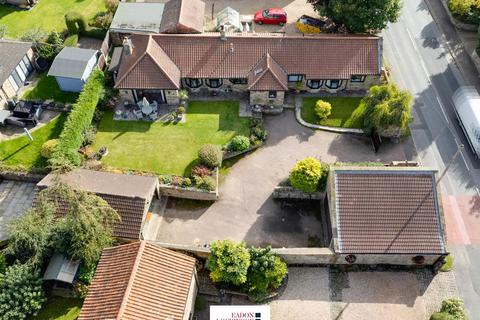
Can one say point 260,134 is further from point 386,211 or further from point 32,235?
point 32,235

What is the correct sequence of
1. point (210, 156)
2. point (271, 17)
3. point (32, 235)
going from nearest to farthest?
point (32, 235) < point (210, 156) < point (271, 17)

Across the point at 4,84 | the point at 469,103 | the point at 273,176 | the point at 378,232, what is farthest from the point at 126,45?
the point at 469,103

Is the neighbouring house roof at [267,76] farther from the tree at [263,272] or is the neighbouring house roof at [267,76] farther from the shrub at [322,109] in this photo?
the tree at [263,272]

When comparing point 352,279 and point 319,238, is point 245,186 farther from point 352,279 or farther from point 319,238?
point 352,279

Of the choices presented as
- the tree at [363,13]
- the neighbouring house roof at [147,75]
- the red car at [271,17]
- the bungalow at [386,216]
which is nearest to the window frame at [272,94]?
the neighbouring house roof at [147,75]

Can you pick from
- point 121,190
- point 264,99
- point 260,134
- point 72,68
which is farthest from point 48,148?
point 264,99

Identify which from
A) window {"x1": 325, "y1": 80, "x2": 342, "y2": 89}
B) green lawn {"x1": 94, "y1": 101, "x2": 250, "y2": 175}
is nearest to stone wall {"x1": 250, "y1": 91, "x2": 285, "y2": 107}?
green lawn {"x1": 94, "y1": 101, "x2": 250, "y2": 175}
